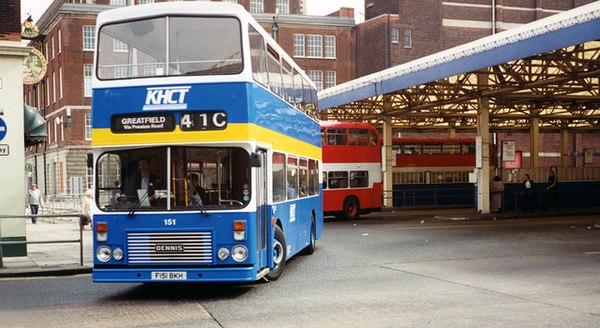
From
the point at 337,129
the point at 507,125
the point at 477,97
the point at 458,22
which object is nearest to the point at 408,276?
the point at 337,129

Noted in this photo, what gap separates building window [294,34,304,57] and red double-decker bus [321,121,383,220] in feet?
124

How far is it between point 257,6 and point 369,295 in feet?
196

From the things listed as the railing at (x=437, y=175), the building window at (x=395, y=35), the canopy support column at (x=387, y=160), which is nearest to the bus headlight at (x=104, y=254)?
the canopy support column at (x=387, y=160)

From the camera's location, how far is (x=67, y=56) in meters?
59.3

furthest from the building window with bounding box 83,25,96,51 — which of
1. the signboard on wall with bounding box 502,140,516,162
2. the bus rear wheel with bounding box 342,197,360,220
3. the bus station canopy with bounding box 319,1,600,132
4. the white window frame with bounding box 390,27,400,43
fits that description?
the signboard on wall with bounding box 502,140,516,162

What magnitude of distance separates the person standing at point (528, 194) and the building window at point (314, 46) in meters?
38.1

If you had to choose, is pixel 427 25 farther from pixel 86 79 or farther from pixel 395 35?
pixel 86 79

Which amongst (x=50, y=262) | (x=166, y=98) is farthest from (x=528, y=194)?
(x=166, y=98)

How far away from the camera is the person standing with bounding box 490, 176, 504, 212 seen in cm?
3056

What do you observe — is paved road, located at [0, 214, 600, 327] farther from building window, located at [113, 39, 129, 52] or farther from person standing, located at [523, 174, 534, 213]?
person standing, located at [523, 174, 534, 213]

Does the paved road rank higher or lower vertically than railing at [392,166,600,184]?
lower

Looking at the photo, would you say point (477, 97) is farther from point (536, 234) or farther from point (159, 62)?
point (159, 62)

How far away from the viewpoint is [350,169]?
2972 centimetres

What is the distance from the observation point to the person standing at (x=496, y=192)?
30.6 m
